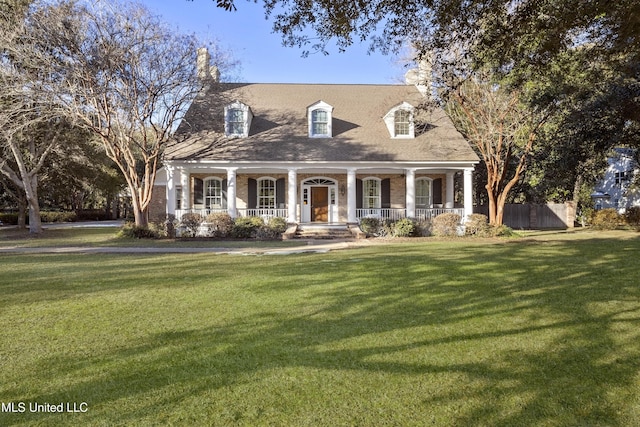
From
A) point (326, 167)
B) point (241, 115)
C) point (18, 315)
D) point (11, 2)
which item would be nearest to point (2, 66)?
point (11, 2)

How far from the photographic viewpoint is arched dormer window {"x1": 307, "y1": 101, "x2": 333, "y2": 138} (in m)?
21.5

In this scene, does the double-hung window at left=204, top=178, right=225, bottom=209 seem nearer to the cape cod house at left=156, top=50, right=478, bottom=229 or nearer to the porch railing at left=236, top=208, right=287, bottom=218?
the cape cod house at left=156, top=50, right=478, bottom=229

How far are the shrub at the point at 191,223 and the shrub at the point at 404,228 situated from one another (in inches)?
354

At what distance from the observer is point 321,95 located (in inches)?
961

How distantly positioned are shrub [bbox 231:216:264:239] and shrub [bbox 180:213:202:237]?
1.74m

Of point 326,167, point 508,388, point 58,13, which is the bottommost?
point 508,388

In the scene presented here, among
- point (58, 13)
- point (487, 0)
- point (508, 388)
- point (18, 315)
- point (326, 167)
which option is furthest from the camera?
point (326, 167)

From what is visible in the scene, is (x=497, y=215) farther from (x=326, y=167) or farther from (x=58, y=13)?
(x=58, y=13)

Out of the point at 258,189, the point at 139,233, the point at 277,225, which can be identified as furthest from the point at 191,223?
the point at 258,189

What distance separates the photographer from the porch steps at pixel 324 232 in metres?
18.5

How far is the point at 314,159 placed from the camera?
65.6ft

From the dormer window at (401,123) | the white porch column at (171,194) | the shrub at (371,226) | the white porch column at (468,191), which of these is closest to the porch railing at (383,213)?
the shrub at (371,226)

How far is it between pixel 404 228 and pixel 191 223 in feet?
31.5

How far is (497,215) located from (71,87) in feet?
65.6
